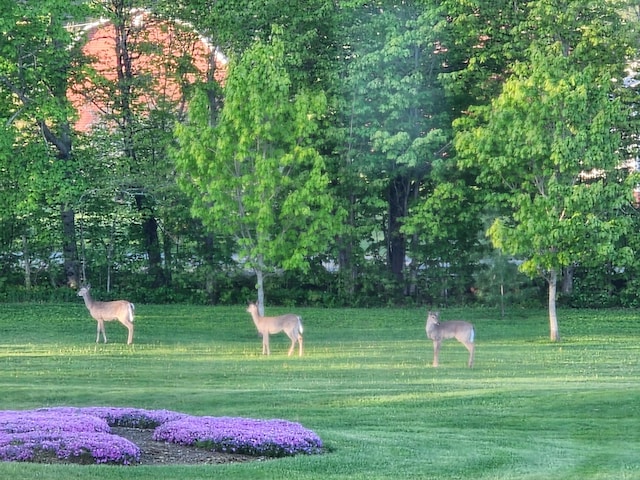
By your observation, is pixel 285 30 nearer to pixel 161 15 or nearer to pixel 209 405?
pixel 161 15

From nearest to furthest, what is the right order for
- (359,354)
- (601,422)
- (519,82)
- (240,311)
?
(601,422) < (359,354) < (519,82) < (240,311)

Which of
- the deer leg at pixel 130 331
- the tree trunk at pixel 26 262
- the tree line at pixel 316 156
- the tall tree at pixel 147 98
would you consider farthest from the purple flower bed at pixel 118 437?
the tree trunk at pixel 26 262

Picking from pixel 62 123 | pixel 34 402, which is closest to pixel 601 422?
pixel 34 402

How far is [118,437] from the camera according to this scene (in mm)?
12273

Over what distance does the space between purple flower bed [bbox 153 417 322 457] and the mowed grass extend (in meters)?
0.38

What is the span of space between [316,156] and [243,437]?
57.9ft

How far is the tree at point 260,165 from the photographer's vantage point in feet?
94.5

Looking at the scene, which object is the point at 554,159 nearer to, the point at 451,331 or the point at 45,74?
the point at 451,331

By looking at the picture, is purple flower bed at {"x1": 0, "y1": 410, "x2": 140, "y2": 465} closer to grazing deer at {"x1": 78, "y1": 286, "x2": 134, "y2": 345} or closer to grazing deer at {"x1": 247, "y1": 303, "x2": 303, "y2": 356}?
grazing deer at {"x1": 247, "y1": 303, "x2": 303, "y2": 356}

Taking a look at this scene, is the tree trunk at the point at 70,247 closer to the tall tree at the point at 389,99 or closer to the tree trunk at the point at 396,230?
the tall tree at the point at 389,99

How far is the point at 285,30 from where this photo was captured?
36.2 metres

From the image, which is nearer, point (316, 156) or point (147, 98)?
point (316, 156)

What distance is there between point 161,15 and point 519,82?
14.2 m

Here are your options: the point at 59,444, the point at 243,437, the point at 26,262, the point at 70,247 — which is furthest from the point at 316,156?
the point at 59,444
